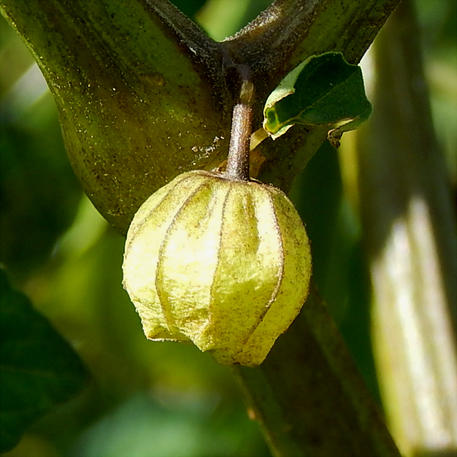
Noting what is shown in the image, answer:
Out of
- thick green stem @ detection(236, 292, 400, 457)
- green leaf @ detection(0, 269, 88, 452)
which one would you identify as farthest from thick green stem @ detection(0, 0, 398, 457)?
green leaf @ detection(0, 269, 88, 452)

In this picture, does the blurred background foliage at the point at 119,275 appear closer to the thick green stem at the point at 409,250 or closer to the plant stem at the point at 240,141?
the thick green stem at the point at 409,250

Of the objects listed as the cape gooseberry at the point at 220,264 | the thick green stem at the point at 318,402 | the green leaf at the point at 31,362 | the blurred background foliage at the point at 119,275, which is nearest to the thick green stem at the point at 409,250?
the blurred background foliage at the point at 119,275

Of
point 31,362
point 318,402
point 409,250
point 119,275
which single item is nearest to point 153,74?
point 318,402

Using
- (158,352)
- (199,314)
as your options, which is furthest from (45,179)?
(199,314)

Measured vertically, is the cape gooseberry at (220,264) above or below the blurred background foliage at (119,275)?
above

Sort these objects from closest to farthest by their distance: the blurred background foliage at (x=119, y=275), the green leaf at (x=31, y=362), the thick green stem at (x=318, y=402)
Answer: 1. the thick green stem at (x=318, y=402)
2. the green leaf at (x=31, y=362)
3. the blurred background foliage at (x=119, y=275)

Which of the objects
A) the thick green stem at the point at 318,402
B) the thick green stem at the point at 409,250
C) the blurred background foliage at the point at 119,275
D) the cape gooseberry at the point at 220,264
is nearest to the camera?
the cape gooseberry at the point at 220,264

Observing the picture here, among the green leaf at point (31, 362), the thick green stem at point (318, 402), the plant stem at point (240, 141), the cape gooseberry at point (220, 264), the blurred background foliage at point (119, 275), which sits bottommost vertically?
the blurred background foliage at point (119, 275)
